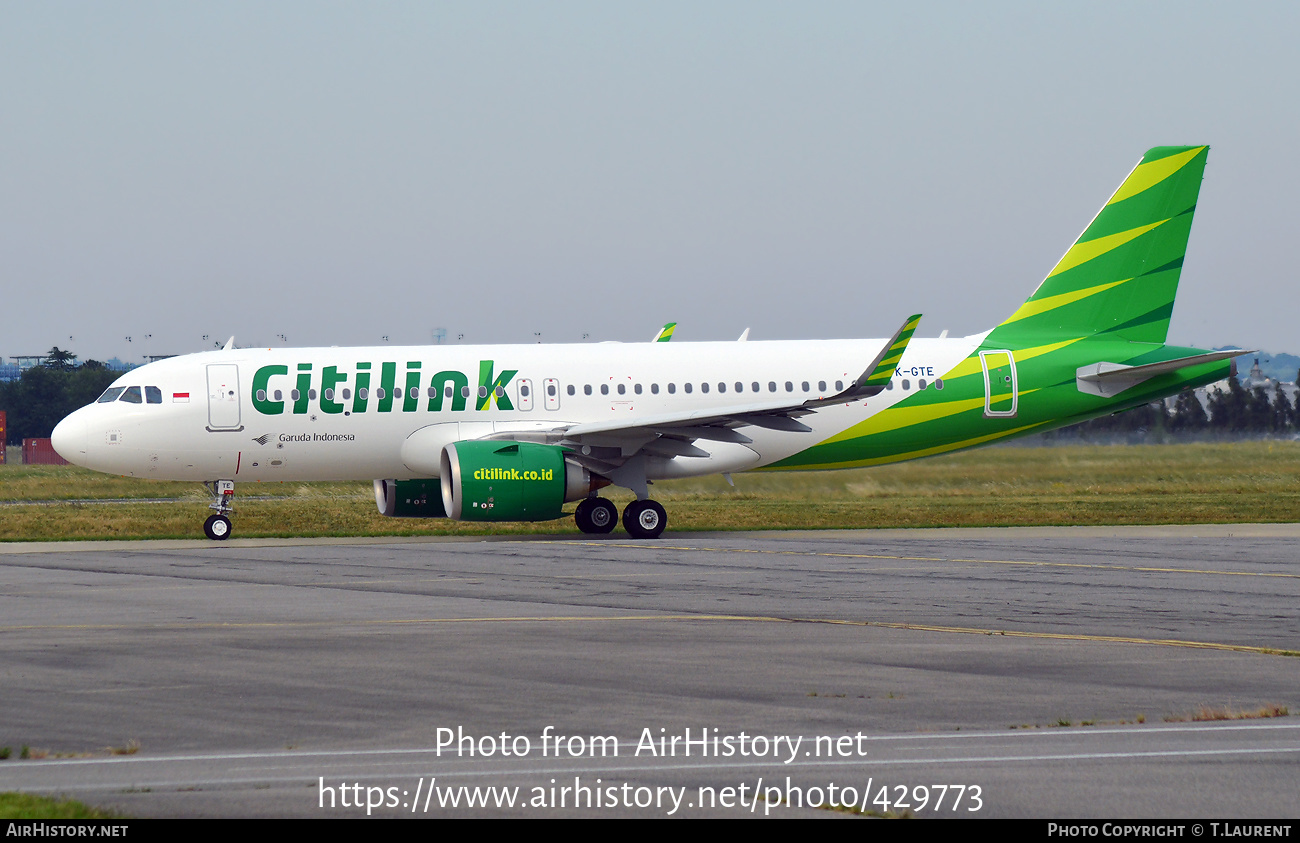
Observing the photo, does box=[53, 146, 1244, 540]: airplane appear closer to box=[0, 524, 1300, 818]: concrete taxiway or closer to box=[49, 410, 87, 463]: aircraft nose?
box=[49, 410, 87, 463]: aircraft nose

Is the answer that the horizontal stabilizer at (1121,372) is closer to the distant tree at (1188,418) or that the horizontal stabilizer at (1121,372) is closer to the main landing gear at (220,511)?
the main landing gear at (220,511)

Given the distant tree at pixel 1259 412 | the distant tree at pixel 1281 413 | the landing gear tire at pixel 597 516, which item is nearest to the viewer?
the landing gear tire at pixel 597 516

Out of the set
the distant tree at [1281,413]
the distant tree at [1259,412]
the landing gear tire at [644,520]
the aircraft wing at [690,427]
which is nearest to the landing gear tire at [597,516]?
the landing gear tire at [644,520]

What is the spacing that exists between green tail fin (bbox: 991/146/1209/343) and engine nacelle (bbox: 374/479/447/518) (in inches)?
439

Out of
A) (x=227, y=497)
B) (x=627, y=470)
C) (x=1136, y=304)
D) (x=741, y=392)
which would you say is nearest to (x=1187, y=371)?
(x=1136, y=304)

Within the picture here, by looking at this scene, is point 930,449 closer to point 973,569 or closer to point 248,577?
point 973,569

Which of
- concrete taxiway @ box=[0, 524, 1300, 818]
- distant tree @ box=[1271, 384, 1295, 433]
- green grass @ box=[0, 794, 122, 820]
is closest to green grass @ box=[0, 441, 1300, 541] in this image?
distant tree @ box=[1271, 384, 1295, 433]

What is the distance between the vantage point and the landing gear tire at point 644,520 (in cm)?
2630

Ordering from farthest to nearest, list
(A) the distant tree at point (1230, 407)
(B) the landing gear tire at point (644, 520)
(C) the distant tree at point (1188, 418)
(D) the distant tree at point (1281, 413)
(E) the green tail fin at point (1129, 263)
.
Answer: (A) the distant tree at point (1230, 407) → (D) the distant tree at point (1281, 413) → (C) the distant tree at point (1188, 418) → (E) the green tail fin at point (1129, 263) → (B) the landing gear tire at point (644, 520)

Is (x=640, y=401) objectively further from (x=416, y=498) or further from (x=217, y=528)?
(x=217, y=528)

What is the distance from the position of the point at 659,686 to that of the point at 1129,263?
70.3ft

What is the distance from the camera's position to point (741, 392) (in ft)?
92.1

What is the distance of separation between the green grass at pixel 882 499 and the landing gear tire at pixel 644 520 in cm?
259

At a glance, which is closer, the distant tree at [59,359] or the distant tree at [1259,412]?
the distant tree at [1259,412]
